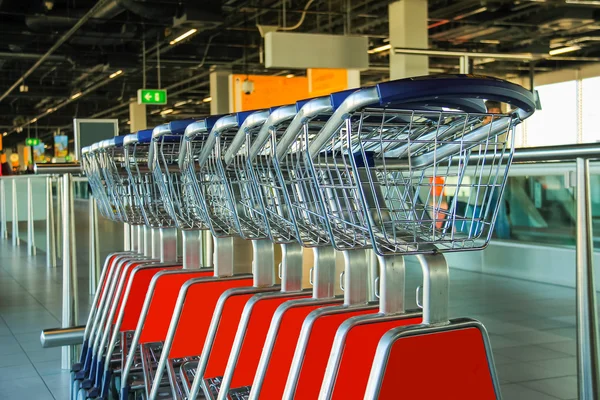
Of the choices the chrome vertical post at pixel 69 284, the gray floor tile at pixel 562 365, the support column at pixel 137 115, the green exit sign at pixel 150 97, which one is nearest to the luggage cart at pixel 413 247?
the gray floor tile at pixel 562 365

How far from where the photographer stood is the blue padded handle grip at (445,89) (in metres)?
1.31

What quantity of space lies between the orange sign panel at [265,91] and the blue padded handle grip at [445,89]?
50.1 ft

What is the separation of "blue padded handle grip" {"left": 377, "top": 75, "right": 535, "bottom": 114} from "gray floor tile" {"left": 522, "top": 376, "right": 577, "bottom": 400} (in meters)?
2.07

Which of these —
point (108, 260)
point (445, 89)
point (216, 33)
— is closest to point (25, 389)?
point (108, 260)

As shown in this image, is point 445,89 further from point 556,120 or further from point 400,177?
point 556,120

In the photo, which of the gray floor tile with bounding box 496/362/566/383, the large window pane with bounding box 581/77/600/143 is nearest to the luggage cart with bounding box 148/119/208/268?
the gray floor tile with bounding box 496/362/566/383

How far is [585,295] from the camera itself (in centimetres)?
193

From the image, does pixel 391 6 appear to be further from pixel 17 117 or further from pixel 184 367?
pixel 17 117

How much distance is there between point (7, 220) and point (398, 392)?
11.8 meters

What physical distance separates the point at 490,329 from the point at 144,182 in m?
2.38

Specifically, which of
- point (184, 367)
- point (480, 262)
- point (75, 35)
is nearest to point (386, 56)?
point (75, 35)

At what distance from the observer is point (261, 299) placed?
2.08m

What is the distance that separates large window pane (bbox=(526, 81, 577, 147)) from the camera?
20.4 m

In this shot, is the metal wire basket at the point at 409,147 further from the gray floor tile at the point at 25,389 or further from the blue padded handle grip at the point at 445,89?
the gray floor tile at the point at 25,389
